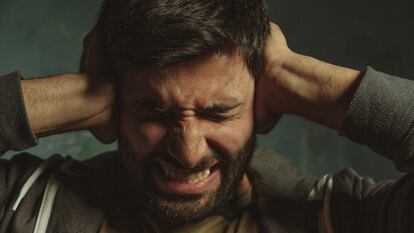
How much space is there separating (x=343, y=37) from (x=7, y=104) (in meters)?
0.98

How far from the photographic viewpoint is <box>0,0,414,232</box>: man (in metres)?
1.22

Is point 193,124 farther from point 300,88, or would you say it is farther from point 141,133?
point 300,88

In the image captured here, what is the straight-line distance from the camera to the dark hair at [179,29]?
1219mm

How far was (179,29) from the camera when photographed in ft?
3.99

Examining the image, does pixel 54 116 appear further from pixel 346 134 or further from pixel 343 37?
pixel 343 37

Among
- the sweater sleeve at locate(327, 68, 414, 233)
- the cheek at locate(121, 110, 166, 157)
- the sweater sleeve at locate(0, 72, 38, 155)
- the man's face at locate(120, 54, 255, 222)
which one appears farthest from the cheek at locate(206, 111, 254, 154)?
the sweater sleeve at locate(0, 72, 38, 155)

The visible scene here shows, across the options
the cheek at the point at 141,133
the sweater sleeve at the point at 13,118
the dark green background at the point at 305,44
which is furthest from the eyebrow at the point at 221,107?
the dark green background at the point at 305,44

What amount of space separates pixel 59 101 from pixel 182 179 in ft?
0.99

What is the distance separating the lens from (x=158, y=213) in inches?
54.3

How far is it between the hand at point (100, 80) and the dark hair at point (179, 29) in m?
0.07

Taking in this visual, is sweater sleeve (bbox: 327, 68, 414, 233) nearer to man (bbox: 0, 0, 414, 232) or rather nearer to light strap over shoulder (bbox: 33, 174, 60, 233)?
man (bbox: 0, 0, 414, 232)

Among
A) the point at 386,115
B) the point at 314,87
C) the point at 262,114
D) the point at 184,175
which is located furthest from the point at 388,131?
the point at 184,175

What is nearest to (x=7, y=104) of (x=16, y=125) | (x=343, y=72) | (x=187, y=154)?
(x=16, y=125)

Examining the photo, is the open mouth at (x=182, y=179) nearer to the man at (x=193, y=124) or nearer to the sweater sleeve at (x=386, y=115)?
the man at (x=193, y=124)
